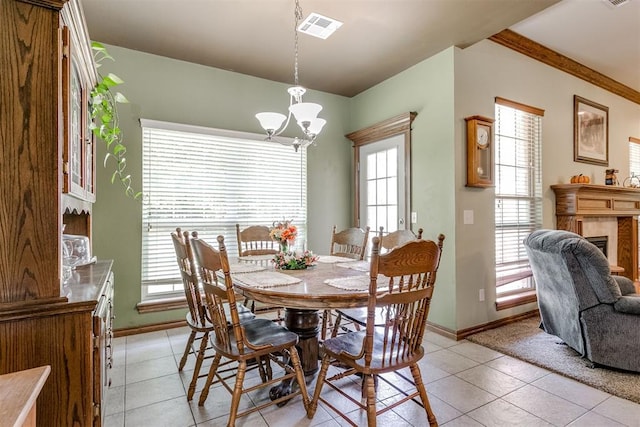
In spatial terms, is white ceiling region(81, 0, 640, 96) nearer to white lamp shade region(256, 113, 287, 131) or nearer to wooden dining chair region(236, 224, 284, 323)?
white lamp shade region(256, 113, 287, 131)

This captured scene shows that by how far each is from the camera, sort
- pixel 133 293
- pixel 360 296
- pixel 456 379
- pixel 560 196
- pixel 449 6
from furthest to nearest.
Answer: pixel 560 196, pixel 133 293, pixel 449 6, pixel 456 379, pixel 360 296

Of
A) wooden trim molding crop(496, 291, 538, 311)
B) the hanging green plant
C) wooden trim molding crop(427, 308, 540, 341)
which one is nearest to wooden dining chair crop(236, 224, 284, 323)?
the hanging green plant

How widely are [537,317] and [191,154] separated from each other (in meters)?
4.22

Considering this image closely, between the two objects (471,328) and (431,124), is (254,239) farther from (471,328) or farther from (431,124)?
(471,328)

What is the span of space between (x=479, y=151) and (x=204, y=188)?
2.87 m

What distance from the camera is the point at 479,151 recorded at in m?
3.29

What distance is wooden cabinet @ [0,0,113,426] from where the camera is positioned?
4.09 ft

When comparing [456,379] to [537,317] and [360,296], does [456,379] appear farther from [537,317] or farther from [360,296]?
[537,317]

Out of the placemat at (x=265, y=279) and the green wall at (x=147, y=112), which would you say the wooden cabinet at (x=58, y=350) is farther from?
the green wall at (x=147, y=112)

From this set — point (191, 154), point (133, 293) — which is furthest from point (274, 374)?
point (191, 154)

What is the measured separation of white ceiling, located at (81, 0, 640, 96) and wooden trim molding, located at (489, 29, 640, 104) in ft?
0.31

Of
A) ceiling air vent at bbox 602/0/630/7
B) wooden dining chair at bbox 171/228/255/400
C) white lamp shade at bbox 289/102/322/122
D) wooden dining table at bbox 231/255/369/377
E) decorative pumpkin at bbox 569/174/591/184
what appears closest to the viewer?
wooden dining table at bbox 231/255/369/377

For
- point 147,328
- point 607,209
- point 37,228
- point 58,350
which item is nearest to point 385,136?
point 607,209

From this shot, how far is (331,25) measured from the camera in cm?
288
